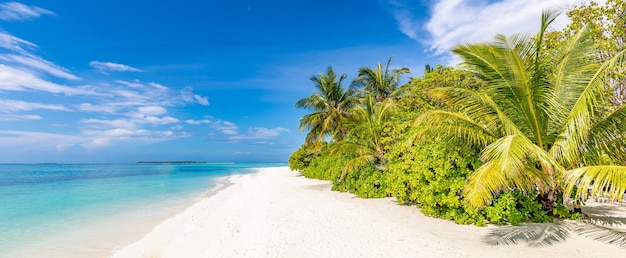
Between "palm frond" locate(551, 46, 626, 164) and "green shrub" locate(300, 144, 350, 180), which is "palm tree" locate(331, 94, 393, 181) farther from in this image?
"palm frond" locate(551, 46, 626, 164)

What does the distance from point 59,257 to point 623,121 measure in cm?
1123

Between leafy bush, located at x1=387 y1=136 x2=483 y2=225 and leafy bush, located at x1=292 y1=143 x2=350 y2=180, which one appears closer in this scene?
leafy bush, located at x1=387 y1=136 x2=483 y2=225

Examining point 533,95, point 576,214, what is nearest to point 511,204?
point 576,214

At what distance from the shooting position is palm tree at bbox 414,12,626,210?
18.2 ft

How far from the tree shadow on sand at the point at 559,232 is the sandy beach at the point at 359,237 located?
16mm

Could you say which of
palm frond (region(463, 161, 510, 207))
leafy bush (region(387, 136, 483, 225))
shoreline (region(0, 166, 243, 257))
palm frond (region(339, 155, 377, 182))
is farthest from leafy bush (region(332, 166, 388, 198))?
shoreline (region(0, 166, 243, 257))

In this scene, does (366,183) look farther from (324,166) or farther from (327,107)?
(327,107)

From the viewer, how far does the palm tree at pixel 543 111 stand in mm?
5536

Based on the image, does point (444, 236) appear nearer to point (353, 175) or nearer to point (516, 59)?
point (516, 59)

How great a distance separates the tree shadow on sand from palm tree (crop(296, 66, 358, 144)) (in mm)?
15303

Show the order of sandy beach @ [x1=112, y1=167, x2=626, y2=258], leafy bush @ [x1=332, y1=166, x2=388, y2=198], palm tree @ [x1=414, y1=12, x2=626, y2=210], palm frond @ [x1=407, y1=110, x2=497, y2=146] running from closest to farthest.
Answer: sandy beach @ [x1=112, y1=167, x2=626, y2=258], palm tree @ [x1=414, y1=12, x2=626, y2=210], palm frond @ [x1=407, y1=110, x2=497, y2=146], leafy bush @ [x1=332, y1=166, x2=388, y2=198]

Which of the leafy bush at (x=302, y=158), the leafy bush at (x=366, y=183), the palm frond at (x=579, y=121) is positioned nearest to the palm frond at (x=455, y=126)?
the palm frond at (x=579, y=121)

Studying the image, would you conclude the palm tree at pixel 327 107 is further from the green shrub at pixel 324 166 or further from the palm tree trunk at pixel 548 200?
the palm tree trunk at pixel 548 200

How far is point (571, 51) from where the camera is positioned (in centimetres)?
592
